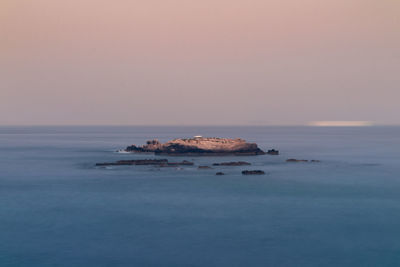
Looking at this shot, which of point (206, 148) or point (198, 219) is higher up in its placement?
point (206, 148)

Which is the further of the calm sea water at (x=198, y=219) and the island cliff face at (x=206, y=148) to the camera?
the island cliff face at (x=206, y=148)

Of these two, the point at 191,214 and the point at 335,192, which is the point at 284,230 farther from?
the point at 335,192

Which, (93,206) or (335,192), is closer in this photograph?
(93,206)

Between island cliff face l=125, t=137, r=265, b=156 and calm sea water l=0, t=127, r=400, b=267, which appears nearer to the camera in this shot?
calm sea water l=0, t=127, r=400, b=267

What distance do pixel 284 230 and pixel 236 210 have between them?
6.78 m

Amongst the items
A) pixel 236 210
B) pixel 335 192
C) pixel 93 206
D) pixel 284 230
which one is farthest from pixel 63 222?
pixel 335 192

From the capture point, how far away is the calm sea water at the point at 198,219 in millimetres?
25922

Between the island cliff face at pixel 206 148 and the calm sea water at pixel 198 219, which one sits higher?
the island cliff face at pixel 206 148

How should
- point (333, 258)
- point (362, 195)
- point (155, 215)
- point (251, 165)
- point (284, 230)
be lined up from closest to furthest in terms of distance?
point (333, 258) → point (284, 230) → point (155, 215) → point (362, 195) → point (251, 165)

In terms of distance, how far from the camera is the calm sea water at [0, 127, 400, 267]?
25.9 metres

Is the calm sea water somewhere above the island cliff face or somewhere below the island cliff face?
below

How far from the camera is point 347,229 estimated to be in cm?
3158

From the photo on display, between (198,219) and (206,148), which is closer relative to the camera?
(198,219)

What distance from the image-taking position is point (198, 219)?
113ft
